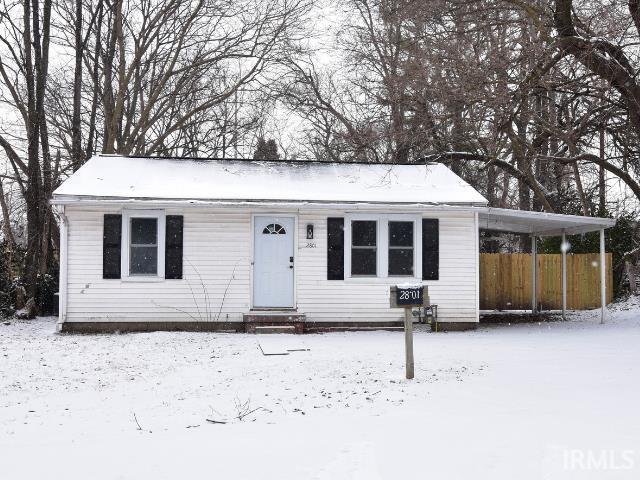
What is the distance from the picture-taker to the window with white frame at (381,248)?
12.8 meters

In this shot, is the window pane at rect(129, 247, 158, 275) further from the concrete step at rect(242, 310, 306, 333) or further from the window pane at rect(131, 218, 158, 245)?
the concrete step at rect(242, 310, 306, 333)

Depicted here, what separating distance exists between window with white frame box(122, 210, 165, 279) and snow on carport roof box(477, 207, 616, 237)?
6.33 m

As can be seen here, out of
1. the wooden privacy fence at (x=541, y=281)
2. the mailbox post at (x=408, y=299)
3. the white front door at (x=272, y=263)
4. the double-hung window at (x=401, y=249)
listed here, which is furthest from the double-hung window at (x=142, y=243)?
the wooden privacy fence at (x=541, y=281)

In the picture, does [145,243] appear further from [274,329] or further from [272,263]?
[274,329]

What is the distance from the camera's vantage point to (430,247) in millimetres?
12789

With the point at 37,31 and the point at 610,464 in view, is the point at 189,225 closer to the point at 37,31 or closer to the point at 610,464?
the point at 37,31

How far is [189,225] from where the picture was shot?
1250 centimetres

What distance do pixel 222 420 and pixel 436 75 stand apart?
9026mm

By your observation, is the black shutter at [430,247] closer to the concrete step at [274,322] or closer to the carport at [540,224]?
the carport at [540,224]

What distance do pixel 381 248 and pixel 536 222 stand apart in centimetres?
404

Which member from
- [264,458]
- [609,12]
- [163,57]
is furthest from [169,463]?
[163,57]

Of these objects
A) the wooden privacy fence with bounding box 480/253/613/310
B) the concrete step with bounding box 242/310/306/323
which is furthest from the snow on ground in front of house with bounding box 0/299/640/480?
the wooden privacy fence with bounding box 480/253/613/310

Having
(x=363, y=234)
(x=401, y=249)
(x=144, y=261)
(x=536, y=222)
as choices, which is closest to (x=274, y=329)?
(x=363, y=234)

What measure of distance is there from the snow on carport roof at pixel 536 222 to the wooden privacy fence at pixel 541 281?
1.97 metres
